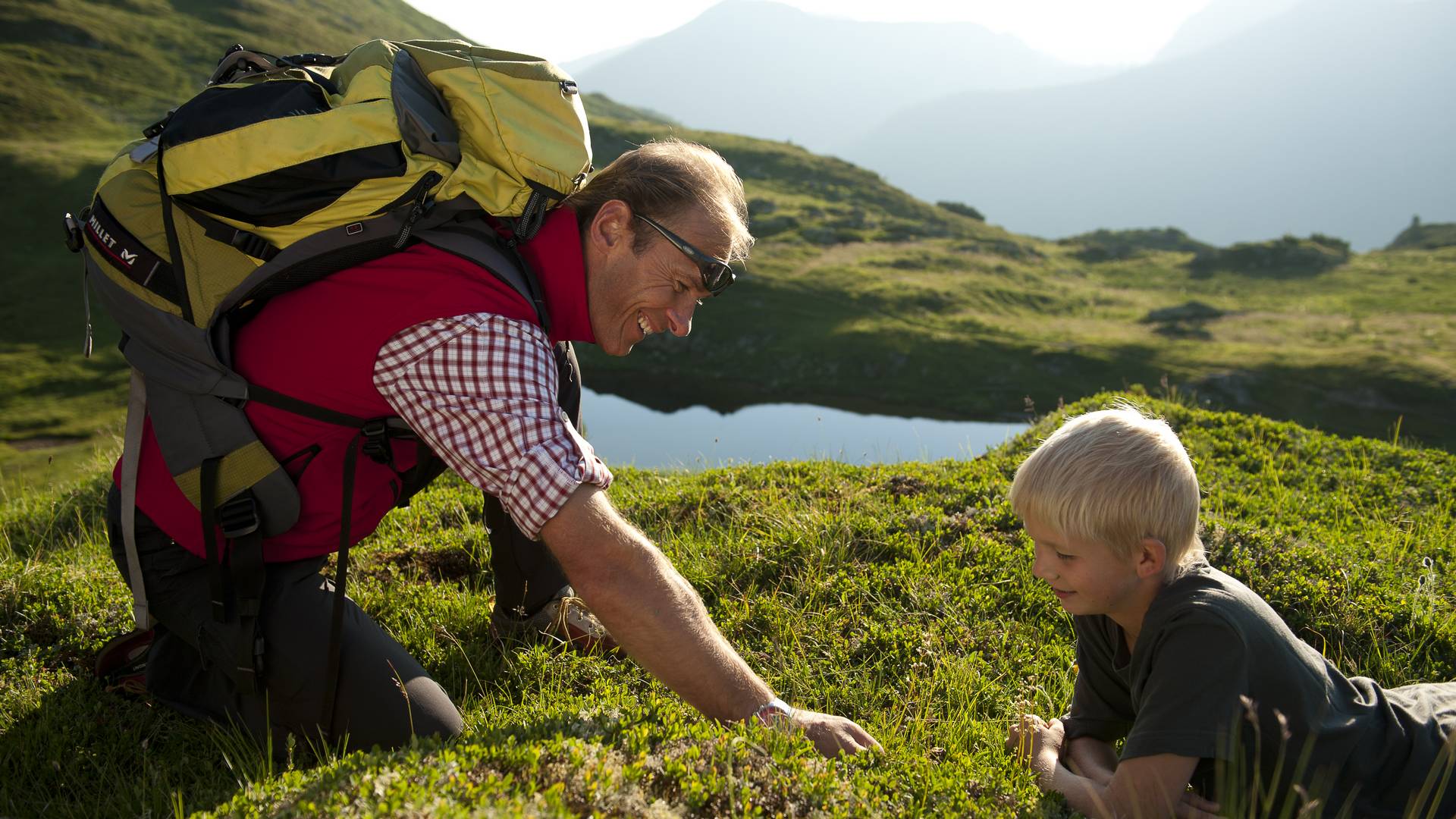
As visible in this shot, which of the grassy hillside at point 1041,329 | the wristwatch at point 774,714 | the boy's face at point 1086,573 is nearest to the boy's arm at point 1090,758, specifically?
the boy's face at point 1086,573

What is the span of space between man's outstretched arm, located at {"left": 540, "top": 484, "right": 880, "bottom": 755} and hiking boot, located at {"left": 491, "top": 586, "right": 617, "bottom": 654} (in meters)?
1.64

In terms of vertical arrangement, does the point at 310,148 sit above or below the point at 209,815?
above

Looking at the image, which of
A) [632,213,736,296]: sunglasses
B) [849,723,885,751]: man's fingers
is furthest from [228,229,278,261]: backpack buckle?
[849,723,885,751]: man's fingers

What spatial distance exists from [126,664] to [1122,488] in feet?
15.4

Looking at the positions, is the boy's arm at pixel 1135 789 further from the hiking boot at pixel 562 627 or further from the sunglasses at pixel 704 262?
the sunglasses at pixel 704 262

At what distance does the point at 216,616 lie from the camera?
12.9 ft

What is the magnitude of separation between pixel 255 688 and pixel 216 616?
0.36m

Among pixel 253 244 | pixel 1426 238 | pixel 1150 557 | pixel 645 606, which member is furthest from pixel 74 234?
pixel 1426 238

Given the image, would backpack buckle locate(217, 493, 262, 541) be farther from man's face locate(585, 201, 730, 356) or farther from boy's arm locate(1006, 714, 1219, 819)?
boy's arm locate(1006, 714, 1219, 819)

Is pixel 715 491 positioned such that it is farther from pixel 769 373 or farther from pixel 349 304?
pixel 769 373

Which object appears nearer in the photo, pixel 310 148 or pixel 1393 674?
pixel 310 148

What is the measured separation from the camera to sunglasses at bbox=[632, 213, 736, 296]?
4102 mm

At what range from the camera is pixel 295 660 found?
3938 millimetres

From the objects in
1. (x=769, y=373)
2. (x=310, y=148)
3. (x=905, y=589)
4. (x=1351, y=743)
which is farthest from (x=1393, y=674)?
(x=769, y=373)
